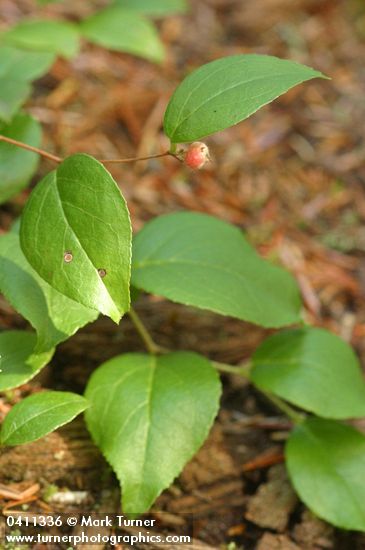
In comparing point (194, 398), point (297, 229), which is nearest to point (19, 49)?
point (297, 229)

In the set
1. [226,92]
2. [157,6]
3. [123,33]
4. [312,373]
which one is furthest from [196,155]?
[157,6]

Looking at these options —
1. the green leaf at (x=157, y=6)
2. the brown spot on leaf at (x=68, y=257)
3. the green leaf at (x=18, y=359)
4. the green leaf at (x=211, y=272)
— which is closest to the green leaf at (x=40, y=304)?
the green leaf at (x=18, y=359)

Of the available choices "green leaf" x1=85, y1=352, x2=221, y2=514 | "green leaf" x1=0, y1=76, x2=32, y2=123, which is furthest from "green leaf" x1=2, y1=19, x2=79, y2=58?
"green leaf" x1=85, y1=352, x2=221, y2=514

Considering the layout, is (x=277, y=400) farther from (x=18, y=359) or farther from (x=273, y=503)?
(x=18, y=359)

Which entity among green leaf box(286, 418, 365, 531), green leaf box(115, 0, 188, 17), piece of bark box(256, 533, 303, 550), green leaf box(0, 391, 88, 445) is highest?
green leaf box(115, 0, 188, 17)

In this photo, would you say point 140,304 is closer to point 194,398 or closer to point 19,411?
point 194,398

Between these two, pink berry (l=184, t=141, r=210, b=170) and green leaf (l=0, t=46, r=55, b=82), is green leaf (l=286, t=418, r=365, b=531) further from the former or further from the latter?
green leaf (l=0, t=46, r=55, b=82)
